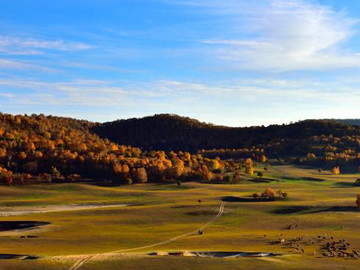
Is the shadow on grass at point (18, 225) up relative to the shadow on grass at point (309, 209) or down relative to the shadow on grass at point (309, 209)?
up

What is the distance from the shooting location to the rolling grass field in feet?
151

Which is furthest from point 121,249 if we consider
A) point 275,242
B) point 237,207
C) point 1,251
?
point 237,207

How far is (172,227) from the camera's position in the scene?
76562mm

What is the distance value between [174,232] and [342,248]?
25.3 meters

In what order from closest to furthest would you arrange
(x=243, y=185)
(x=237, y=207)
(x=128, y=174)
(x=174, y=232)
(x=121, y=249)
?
(x=121, y=249) < (x=174, y=232) < (x=237, y=207) < (x=243, y=185) < (x=128, y=174)

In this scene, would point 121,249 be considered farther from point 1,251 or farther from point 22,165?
point 22,165

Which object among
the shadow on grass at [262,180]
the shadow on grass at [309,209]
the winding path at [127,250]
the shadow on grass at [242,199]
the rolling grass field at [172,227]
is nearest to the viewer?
the winding path at [127,250]

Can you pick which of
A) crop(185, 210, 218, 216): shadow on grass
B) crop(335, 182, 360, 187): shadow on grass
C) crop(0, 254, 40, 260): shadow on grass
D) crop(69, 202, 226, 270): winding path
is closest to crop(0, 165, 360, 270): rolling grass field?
crop(185, 210, 218, 216): shadow on grass

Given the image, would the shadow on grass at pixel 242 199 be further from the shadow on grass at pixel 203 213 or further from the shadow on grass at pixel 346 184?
the shadow on grass at pixel 346 184

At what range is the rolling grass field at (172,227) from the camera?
151 feet

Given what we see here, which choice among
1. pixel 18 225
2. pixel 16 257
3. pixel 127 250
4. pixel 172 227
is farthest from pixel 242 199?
pixel 16 257

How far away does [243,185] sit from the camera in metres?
143

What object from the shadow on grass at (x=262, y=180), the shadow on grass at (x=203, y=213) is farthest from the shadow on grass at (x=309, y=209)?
the shadow on grass at (x=262, y=180)

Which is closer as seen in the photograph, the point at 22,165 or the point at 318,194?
the point at 318,194
